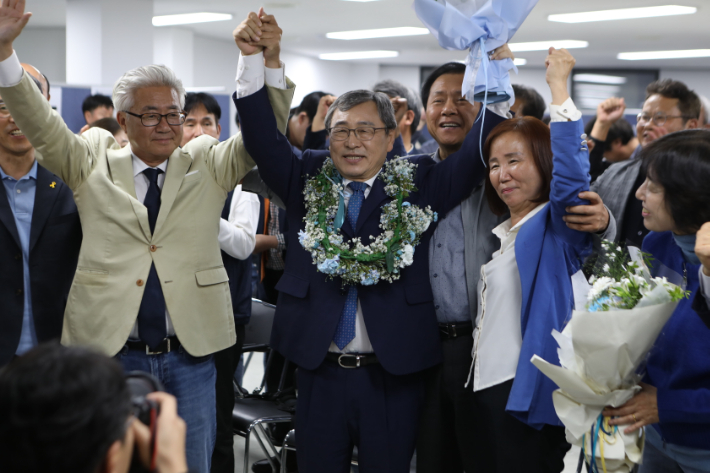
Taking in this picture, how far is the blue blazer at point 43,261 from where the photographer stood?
208 centimetres

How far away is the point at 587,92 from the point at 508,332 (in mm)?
14319

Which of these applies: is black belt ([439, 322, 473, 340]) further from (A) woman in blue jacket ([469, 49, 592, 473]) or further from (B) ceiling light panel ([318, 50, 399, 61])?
(B) ceiling light panel ([318, 50, 399, 61])

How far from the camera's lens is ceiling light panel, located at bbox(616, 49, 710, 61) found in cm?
1280

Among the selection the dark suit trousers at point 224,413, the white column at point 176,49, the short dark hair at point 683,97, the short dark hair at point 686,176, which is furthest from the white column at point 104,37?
the short dark hair at point 686,176

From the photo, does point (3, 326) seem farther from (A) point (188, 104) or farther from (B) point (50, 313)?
(A) point (188, 104)

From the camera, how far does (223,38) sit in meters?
12.4

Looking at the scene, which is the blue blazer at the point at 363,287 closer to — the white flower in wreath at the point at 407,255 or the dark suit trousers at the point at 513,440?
the white flower in wreath at the point at 407,255

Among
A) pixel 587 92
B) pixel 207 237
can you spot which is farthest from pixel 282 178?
pixel 587 92

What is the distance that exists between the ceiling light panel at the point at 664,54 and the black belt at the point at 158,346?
13334mm

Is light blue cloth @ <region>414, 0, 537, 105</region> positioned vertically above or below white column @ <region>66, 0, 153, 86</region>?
below

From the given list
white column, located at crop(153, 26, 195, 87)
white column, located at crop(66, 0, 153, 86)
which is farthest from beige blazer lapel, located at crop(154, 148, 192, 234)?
white column, located at crop(153, 26, 195, 87)

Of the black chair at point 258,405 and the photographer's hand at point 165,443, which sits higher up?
the photographer's hand at point 165,443

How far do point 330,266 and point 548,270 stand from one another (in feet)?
2.19

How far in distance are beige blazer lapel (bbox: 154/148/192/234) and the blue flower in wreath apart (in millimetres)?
532
